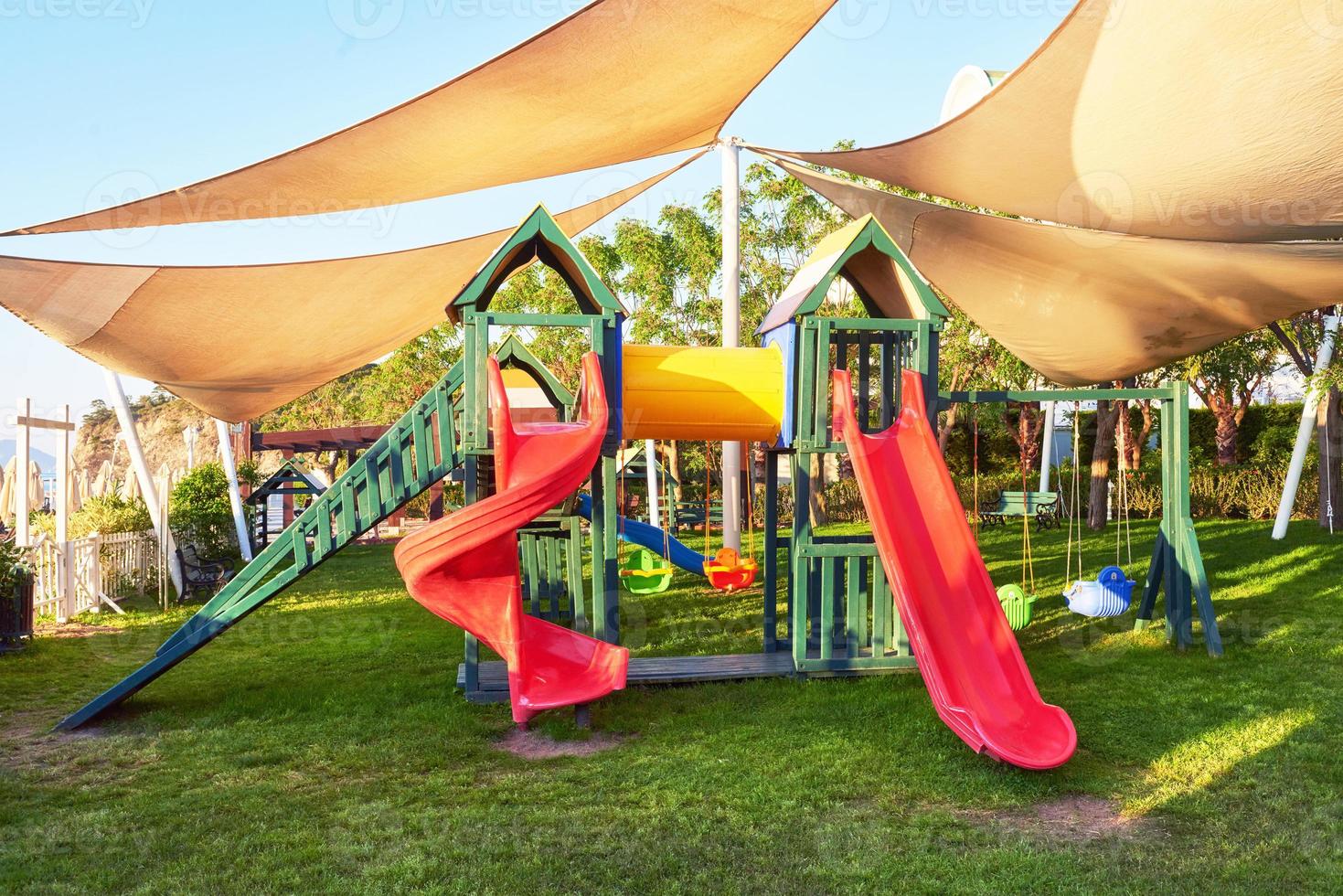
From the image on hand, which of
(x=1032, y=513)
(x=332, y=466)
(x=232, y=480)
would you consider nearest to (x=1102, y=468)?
(x=1032, y=513)

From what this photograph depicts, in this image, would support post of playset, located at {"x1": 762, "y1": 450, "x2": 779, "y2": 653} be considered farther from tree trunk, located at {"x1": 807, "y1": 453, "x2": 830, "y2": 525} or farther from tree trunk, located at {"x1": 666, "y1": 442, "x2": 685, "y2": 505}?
tree trunk, located at {"x1": 807, "y1": 453, "x2": 830, "y2": 525}

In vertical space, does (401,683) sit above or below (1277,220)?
below

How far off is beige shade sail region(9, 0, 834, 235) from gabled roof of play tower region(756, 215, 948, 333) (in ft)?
4.62

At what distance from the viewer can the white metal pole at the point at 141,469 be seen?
1143 cm

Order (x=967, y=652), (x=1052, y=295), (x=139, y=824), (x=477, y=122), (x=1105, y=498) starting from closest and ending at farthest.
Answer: (x=139, y=824)
(x=967, y=652)
(x=477, y=122)
(x=1052, y=295)
(x=1105, y=498)

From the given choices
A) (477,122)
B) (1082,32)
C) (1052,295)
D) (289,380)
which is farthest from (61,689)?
(1052,295)

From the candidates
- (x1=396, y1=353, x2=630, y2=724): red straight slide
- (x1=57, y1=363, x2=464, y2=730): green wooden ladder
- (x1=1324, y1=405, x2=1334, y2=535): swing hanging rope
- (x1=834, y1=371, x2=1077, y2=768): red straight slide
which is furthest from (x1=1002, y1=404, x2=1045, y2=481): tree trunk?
(x1=396, y1=353, x2=630, y2=724): red straight slide

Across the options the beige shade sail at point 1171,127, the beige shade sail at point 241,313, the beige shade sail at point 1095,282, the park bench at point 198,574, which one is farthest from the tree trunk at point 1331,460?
the park bench at point 198,574

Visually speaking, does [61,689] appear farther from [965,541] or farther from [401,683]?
[965,541]

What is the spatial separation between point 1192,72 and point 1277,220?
1552mm

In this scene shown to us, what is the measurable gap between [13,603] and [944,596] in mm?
7846

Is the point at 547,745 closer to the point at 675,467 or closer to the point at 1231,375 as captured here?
the point at 1231,375

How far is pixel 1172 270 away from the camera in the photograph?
25.1 ft

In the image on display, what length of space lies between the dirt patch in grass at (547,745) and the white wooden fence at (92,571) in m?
6.01
